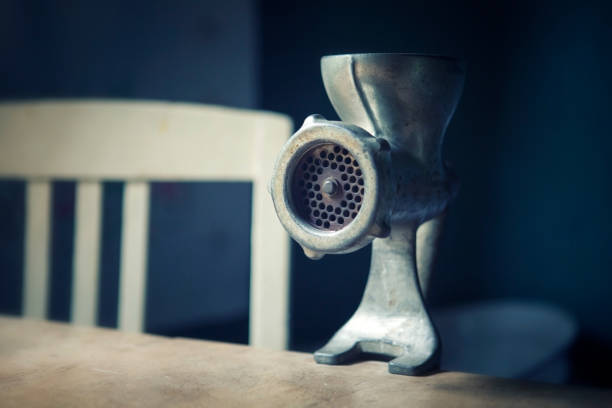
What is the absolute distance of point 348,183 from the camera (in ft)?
1.50

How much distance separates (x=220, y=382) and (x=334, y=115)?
32cm

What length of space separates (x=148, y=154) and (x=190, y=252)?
3.11 ft

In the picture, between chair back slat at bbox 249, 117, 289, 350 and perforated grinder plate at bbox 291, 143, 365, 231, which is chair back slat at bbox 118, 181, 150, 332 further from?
perforated grinder plate at bbox 291, 143, 365, 231

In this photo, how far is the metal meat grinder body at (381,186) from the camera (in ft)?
1.47

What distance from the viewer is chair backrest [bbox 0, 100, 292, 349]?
2.88 ft

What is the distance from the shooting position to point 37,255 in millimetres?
888

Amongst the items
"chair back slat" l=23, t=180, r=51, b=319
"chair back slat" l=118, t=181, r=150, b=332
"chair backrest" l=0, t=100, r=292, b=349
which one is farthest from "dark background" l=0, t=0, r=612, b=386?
"chair back slat" l=23, t=180, r=51, b=319

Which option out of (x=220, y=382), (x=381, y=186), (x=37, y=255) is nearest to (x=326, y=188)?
(x=381, y=186)

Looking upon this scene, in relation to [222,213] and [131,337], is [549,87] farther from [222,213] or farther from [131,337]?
[131,337]

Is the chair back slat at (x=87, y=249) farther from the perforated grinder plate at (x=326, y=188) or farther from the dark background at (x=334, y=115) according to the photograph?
the perforated grinder plate at (x=326, y=188)

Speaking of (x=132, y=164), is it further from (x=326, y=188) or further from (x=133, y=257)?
(x=326, y=188)

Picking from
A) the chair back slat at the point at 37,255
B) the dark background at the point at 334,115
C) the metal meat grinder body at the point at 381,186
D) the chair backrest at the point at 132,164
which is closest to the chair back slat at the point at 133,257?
the chair backrest at the point at 132,164

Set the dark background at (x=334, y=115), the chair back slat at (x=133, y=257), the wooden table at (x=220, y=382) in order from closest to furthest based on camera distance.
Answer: the wooden table at (x=220, y=382)
the chair back slat at (x=133, y=257)
the dark background at (x=334, y=115)

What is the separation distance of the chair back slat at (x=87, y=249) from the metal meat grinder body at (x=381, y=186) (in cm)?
44
